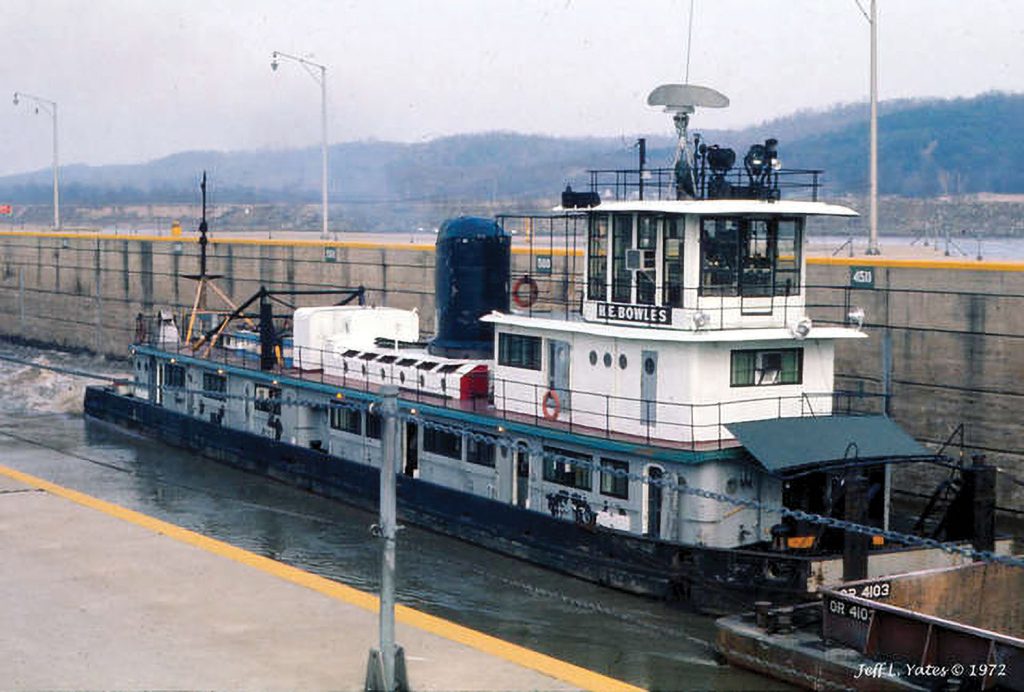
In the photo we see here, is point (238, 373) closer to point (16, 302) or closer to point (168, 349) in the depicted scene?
point (168, 349)

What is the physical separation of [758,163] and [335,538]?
11335mm

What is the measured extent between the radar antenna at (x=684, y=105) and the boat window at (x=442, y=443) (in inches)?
261

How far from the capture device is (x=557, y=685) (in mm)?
13930

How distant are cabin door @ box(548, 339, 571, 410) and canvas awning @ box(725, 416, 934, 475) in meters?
3.87

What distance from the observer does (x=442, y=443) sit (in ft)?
91.4

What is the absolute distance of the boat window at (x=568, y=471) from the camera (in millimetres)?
24413

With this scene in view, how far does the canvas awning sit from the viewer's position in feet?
71.4

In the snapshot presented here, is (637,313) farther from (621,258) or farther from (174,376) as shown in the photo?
(174,376)

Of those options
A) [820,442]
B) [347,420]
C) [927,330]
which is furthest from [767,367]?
[347,420]

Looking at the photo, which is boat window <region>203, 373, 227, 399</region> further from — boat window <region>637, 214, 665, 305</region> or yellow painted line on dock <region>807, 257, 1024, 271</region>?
boat window <region>637, 214, 665, 305</region>

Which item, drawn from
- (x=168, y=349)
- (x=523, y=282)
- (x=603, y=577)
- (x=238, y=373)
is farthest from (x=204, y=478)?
(x=603, y=577)

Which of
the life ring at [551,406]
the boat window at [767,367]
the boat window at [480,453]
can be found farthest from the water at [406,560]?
the boat window at [767,367]

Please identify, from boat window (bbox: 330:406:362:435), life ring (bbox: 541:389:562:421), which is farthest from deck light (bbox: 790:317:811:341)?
boat window (bbox: 330:406:362:435)

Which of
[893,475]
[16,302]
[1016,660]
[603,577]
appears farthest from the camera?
[16,302]
